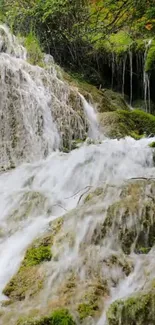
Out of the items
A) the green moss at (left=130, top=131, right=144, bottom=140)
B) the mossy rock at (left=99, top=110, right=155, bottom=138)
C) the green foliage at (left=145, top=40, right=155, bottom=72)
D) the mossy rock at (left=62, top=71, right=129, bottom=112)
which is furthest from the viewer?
the green foliage at (left=145, top=40, right=155, bottom=72)

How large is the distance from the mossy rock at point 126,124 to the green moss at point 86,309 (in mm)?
6217

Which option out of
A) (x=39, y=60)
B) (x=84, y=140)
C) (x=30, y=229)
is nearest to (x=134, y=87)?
(x=39, y=60)

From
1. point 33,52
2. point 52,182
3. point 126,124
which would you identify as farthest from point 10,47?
point 52,182

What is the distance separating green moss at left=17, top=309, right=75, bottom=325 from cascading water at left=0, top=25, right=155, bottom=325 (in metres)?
0.13

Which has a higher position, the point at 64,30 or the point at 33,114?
the point at 64,30

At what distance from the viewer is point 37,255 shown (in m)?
3.82

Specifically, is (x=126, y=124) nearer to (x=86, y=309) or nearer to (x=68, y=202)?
(x=68, y=202)

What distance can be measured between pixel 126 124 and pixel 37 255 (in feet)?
20.0

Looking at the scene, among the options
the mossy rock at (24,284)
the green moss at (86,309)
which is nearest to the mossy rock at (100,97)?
the mossy rock at (24,284)

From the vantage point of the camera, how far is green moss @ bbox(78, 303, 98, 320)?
9.76ft

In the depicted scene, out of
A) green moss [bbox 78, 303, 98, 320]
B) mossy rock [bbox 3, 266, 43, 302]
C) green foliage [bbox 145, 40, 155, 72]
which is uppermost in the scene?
green foliage [bbox 145, 40, 155, 72]

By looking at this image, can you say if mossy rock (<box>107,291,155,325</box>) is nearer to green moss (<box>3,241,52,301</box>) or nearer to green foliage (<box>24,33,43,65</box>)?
green moss (<box>3,241,52,301</box>)

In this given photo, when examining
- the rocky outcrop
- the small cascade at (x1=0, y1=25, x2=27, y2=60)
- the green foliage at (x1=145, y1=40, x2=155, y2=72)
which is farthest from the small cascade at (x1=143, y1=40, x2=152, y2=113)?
the rocky outcrop

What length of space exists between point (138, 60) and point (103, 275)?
11.1 metres
